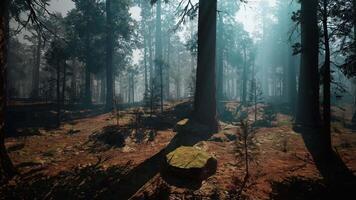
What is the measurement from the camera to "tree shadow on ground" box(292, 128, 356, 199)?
593cm

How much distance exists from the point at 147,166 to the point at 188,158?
1.49 meters

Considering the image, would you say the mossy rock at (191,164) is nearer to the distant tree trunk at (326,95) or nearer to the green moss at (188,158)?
the green moss at (188,158)

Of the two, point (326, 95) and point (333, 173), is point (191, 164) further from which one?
point (326, 95)

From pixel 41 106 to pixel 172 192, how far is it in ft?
45.3

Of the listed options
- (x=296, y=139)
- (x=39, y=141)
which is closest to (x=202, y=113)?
(x=296, y=139)

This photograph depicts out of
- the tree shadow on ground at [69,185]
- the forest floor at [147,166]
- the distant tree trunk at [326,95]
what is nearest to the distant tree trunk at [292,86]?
the forest floor at [147,166]

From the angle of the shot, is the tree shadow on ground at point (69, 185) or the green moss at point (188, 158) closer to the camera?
the tree shadow on ground at point (69, 185)

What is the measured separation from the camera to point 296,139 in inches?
399

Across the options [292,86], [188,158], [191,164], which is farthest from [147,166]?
[292,86]

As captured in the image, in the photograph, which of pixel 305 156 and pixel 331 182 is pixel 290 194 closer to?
pixel 331 182

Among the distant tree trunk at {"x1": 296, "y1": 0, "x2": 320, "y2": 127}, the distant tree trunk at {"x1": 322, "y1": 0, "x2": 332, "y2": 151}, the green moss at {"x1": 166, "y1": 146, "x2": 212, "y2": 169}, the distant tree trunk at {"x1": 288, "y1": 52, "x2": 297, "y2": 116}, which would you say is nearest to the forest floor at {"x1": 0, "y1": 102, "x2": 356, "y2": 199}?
the green moss at {"x1": 166, "y1": 146, "x2": 212, "y2": 169}

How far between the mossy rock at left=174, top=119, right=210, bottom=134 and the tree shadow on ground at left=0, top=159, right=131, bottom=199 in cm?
338

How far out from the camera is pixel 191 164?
255 inches

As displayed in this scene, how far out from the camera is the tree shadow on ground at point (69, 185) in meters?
5.96
